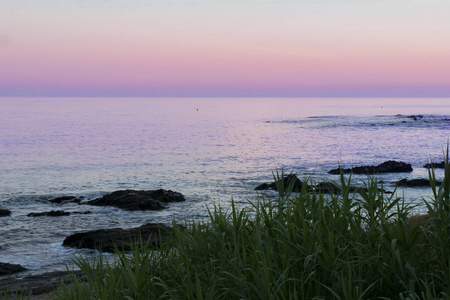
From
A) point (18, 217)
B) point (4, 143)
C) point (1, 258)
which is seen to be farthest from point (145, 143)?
point (1, 258)

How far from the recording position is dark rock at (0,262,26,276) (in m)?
12.0

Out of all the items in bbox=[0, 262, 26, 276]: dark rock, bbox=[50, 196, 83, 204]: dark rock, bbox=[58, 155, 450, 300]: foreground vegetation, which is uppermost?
bbox=[58, 155, 450, 300]: foreground vegetation

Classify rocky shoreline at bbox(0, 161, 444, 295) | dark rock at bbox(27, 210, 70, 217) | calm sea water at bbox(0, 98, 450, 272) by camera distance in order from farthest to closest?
dark rock at bbox(27, 210, 70, 217)
calm sea water at bbox(0, 98, 450, 272)
rocky shoreline at bbox(0, 161, 444, 295)

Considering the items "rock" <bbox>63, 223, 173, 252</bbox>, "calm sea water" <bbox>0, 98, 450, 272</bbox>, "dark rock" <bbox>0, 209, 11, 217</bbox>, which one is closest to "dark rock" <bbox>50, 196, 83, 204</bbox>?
"calm sea water" <bbox>0, 98, 450, 272</bbox>

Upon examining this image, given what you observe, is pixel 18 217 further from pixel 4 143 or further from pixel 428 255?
pixel 4 143

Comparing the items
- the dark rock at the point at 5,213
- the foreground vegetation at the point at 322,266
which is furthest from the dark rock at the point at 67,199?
the foreground vegetation at the point at 322,266

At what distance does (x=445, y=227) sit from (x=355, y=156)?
117 feet

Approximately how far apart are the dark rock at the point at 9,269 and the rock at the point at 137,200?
7904 millimetres

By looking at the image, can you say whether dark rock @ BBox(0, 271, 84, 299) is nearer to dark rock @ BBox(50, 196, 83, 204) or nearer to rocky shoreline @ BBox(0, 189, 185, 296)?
rocky shoreline @ BBox(0, 189, 185, 296)

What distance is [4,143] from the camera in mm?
50094

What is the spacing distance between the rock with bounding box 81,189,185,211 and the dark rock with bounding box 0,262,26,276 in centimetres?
790

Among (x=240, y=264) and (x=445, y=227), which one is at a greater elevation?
(x=445, y=227)

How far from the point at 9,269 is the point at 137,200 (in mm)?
8788

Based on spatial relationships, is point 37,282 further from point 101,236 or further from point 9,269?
point 101,236
